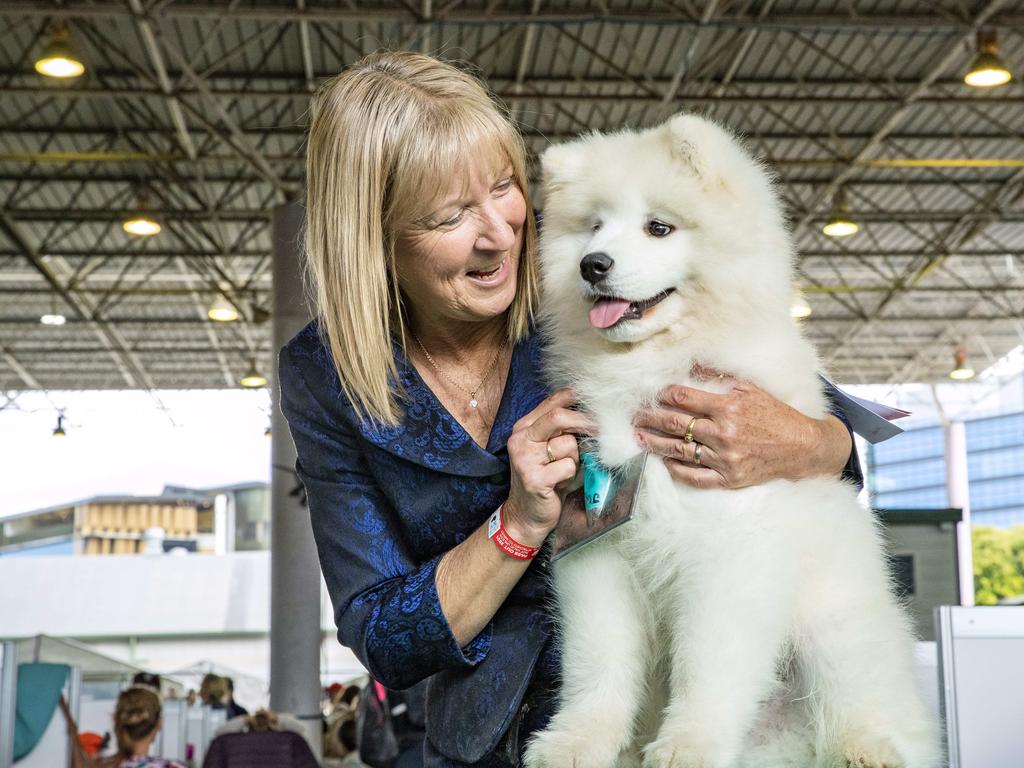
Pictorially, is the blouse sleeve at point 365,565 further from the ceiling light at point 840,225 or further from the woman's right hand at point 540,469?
the ceiling light at point 840,225

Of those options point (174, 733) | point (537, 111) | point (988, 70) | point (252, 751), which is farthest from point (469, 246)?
point (988, 70)

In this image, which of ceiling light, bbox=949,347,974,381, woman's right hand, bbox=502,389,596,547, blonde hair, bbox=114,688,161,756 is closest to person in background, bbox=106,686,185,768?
blonde hair, bbox=114,688,161,756

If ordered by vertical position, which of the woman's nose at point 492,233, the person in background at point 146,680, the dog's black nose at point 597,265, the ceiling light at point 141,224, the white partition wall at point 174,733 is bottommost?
the white partition wall at point 174,733

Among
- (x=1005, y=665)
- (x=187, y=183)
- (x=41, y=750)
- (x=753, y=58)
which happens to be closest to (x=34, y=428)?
(x=187, y=183)

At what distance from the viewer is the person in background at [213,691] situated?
346 inches

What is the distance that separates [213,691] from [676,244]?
25.7ft

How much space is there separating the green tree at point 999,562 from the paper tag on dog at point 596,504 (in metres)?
26.8

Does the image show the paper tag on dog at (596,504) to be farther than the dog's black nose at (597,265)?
No

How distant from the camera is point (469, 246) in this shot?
197cm

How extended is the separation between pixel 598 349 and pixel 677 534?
39cm

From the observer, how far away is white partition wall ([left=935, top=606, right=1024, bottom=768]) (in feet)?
9.96

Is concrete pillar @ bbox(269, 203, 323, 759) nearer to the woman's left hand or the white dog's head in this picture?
the white dog's head

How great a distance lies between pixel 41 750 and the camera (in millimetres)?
5348

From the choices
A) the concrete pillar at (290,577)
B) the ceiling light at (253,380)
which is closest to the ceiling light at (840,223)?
the concrete pillar at (290,577)
